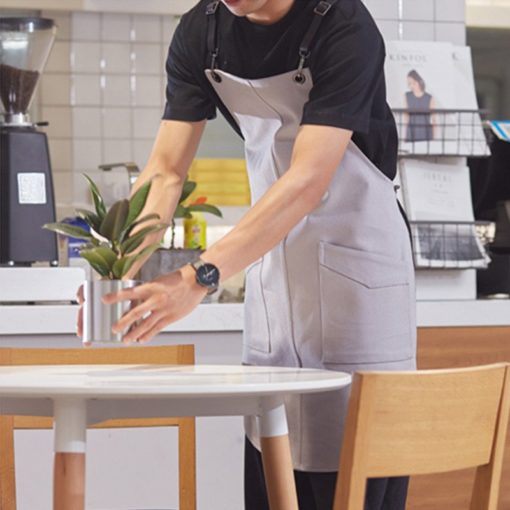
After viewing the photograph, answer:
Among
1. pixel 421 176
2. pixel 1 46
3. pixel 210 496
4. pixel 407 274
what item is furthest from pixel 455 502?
pixel 1 46

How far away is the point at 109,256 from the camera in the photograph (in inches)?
64.4

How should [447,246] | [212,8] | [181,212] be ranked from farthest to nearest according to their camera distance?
[447,246], [181,212], [212,8]

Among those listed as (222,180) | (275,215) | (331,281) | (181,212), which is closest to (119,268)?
(275,215)

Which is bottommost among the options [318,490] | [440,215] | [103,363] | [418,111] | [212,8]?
[318,490]

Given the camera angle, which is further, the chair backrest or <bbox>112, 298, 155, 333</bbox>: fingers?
<bbox>112, 298, 155, 333</bbox>: fingers

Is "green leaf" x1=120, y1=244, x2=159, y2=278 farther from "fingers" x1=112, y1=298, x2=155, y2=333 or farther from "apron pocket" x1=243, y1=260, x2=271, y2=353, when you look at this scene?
"apron pocket" x1=243, y1=260, x2=271, y2=353

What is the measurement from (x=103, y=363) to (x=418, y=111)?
4.00 feet

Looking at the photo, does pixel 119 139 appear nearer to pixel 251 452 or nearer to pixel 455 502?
pixel 455 502

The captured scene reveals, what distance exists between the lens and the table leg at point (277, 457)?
1647mm

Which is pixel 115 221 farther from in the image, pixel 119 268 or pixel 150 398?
pixel 150 398

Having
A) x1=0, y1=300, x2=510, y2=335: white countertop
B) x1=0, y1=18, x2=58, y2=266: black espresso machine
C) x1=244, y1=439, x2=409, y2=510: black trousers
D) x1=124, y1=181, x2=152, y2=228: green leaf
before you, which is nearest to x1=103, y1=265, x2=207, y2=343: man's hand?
x1=124, y1=181, x2=152, y2=228: green leaf

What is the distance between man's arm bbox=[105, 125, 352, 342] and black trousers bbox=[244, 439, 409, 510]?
385 mm

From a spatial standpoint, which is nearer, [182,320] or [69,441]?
[69,441]

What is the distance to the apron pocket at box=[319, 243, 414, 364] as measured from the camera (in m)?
1.86
